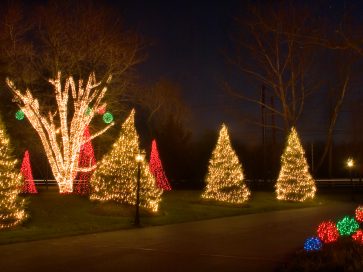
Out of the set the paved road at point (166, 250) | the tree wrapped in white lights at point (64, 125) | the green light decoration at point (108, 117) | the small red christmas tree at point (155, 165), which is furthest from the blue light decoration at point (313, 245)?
the small red christmas tree at point (155, 165)

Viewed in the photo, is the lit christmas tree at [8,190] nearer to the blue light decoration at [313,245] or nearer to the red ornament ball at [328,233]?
the red ornament ball at [328,233]

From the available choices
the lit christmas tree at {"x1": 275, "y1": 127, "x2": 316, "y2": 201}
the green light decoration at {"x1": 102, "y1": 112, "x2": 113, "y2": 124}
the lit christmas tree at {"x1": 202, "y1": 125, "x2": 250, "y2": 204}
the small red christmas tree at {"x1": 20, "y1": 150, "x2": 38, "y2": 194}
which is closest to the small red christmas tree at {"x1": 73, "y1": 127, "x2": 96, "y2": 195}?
the green light decoration at {"x1": 102, "y1": 112, "x2": 113, "y2": 124}

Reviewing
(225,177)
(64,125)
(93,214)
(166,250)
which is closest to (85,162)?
(64,125)

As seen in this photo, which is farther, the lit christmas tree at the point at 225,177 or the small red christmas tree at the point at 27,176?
the small red christmas tree at the point at 27,176

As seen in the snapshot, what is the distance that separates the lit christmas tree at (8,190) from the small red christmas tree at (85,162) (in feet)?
40.4

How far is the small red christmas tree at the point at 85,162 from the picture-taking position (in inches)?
1296

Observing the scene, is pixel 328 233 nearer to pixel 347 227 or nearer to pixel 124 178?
pixel 347 227

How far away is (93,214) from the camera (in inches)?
941

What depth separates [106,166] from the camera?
2494 cm

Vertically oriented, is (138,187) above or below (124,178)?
below

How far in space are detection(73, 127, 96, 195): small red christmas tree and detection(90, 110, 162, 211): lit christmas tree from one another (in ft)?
23.3

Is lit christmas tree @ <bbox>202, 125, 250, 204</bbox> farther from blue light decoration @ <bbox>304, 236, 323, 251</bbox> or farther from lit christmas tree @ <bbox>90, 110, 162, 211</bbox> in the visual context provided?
blue light decoration @ <bbox>304, 236, 323, 251</bbox>

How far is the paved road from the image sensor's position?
11938mm

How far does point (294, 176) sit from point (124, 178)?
1650 centimetres
